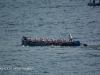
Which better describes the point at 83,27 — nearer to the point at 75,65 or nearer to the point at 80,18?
the point at 80,18

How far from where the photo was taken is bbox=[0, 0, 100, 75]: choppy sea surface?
315 feet

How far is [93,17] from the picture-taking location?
563 feet

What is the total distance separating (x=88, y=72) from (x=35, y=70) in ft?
24.8

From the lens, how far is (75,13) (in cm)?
18788

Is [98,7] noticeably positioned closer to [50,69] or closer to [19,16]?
[19,16]

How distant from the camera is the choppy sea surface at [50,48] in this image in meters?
96.0

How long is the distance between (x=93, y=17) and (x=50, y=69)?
253 ft

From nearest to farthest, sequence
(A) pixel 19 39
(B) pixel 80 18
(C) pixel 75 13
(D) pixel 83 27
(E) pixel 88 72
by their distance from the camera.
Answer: (E) pixel 88 72 → (A) pixel 19 39 → (D) pixel 83 27 → (B) pixel 80 18 → (C) pixel 75 13

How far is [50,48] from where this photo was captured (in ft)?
365

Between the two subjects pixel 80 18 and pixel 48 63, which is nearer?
pixel 48 63

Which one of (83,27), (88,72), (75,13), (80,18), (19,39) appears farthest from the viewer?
(75,13)

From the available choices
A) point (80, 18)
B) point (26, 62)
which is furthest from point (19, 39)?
point (80, 18)

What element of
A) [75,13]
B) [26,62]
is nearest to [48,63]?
[26,62]

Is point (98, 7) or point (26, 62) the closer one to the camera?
point (26, 62)
